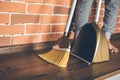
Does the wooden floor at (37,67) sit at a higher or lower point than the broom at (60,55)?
lower

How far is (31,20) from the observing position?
1591mm

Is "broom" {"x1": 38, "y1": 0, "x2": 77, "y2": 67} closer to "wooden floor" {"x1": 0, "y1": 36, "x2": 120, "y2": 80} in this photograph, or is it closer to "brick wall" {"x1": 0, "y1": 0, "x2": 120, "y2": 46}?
"wooden floor" {"x1": 0, "y1": 36, "x2": 120, "y2": 80}

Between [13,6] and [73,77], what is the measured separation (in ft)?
2.09

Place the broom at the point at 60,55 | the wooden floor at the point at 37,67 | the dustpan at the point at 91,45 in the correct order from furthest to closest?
1. the dustpan at the point at 91,45
2. the broom at the point at 60,55
3. the wooden floor at the point at 37,67

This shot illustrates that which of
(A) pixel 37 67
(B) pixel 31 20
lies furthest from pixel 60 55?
(B) pixel 31 20

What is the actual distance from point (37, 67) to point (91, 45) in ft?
1.36

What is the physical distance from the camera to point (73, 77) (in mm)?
1197

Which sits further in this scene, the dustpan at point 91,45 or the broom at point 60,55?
the dustpan at point 91,45

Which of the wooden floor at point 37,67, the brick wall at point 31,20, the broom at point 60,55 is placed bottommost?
the wooden floor at point 37,67

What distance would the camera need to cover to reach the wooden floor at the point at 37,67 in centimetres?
116

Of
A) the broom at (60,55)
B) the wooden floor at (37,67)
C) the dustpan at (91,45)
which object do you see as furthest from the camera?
the dustpan at (91,45)

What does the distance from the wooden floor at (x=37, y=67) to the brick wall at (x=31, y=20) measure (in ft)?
0.24

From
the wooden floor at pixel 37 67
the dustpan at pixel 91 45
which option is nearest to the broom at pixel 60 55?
the wooden floor at pixel 37 67

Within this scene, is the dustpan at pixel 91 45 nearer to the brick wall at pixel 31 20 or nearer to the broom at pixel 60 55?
the broom at pixel 60 55
